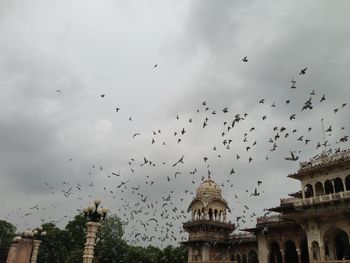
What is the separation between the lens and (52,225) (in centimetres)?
7131

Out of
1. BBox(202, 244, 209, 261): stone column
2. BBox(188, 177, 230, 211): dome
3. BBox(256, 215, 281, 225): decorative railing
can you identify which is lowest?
BBox(202, 244, 209, 261): stone column

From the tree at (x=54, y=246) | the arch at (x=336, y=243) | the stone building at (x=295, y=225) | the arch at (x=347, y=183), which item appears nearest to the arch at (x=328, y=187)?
the stone building at (x=295, y=225)

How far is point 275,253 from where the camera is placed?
127ft

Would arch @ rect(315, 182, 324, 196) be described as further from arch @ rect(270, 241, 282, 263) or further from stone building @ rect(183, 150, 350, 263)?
arch @ rect(270, 241, 282, 263)

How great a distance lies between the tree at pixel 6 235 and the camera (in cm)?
7294

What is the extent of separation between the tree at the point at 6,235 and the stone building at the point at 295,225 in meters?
48.0

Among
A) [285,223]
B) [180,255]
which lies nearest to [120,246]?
[180,255]

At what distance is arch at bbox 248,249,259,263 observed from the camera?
4206 centimetres

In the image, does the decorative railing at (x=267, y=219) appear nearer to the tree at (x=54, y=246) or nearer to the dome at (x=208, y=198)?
the dome at (x=208, y=198)

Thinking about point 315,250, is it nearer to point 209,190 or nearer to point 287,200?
point 287,200

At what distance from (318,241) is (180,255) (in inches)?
1006

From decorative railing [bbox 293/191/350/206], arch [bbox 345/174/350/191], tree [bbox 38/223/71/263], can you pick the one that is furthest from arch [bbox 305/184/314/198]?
tree [bbox 38/223/71/263]

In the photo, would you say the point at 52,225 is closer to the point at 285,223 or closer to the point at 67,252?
the point at 67,252

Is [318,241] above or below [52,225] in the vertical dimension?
below
